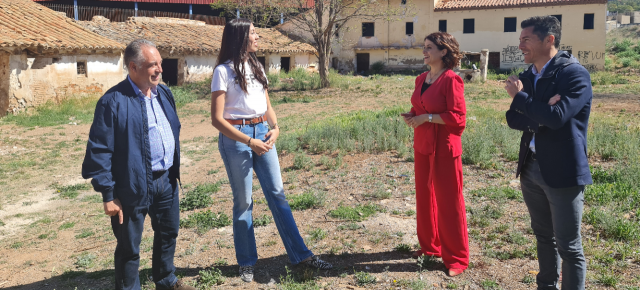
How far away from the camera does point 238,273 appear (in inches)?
152

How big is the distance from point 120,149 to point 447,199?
2.34m

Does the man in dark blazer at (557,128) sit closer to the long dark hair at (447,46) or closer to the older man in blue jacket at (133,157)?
the long dark hair at (447,46)

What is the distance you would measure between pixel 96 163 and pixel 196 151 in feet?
22.6

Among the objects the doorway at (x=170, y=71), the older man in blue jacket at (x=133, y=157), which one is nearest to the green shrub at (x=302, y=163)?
the older man in blue jacket at (x=133, y=157)

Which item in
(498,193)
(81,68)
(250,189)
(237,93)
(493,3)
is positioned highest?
(493,3)

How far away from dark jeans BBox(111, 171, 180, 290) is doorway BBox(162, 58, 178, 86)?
19836mm

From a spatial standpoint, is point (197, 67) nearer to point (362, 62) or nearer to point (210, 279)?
point (362, 62)

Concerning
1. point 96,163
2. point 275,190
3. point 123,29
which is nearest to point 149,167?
point 96,163

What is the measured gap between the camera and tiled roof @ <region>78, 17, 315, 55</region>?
67.7 feet

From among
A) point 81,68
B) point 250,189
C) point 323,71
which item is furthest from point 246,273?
point 323,71

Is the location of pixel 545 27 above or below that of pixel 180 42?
below

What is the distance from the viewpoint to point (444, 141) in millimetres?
3621

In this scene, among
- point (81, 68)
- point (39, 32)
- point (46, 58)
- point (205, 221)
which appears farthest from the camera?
point (81, 68)

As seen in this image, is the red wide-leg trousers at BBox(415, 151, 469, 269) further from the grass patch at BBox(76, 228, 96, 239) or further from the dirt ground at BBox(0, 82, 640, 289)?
the grass patch at BBox(76, 228, 96, 239)
